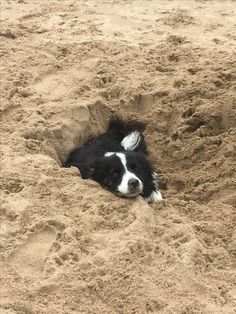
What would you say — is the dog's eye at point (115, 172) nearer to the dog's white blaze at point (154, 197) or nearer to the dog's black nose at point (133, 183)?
the dog's black nose at point (133, 183)

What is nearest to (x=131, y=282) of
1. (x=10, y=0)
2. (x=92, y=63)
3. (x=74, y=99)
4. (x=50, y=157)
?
(x=50, y=157)

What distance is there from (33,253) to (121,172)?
171 cm

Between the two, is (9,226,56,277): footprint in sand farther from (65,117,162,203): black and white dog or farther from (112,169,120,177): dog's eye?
(112,169,120,177): dog's eye

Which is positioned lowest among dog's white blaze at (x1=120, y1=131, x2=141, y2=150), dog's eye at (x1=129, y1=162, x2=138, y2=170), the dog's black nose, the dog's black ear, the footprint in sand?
dog's white blaze at (x1=120, y1=131, x2=141, y2=150)

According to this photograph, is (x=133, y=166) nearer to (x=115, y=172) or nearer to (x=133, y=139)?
(x=115, y=172)

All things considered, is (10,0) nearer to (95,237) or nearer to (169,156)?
(169,156)

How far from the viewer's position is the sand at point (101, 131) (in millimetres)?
3791

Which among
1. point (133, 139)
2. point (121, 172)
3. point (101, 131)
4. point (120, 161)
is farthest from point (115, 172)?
point (101, 131)

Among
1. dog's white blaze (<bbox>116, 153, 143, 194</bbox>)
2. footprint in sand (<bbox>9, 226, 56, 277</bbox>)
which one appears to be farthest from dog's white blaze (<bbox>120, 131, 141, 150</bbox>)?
footprint in sand (<bbox>9, 226, 56, 277</bbox>)

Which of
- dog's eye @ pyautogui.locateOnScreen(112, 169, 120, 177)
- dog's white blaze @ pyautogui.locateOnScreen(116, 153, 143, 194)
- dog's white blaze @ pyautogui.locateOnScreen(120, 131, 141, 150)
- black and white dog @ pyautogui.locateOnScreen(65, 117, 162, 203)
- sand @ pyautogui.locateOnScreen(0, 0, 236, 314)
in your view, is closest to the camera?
sand @ pyautogui.locateOnScreen(0, 0, 236, 314)

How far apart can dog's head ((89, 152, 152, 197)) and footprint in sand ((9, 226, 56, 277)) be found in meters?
1.06

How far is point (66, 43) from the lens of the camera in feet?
24.3

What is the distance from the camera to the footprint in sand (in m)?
3.92

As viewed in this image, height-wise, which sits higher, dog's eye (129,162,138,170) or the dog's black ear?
the dog's black ear
